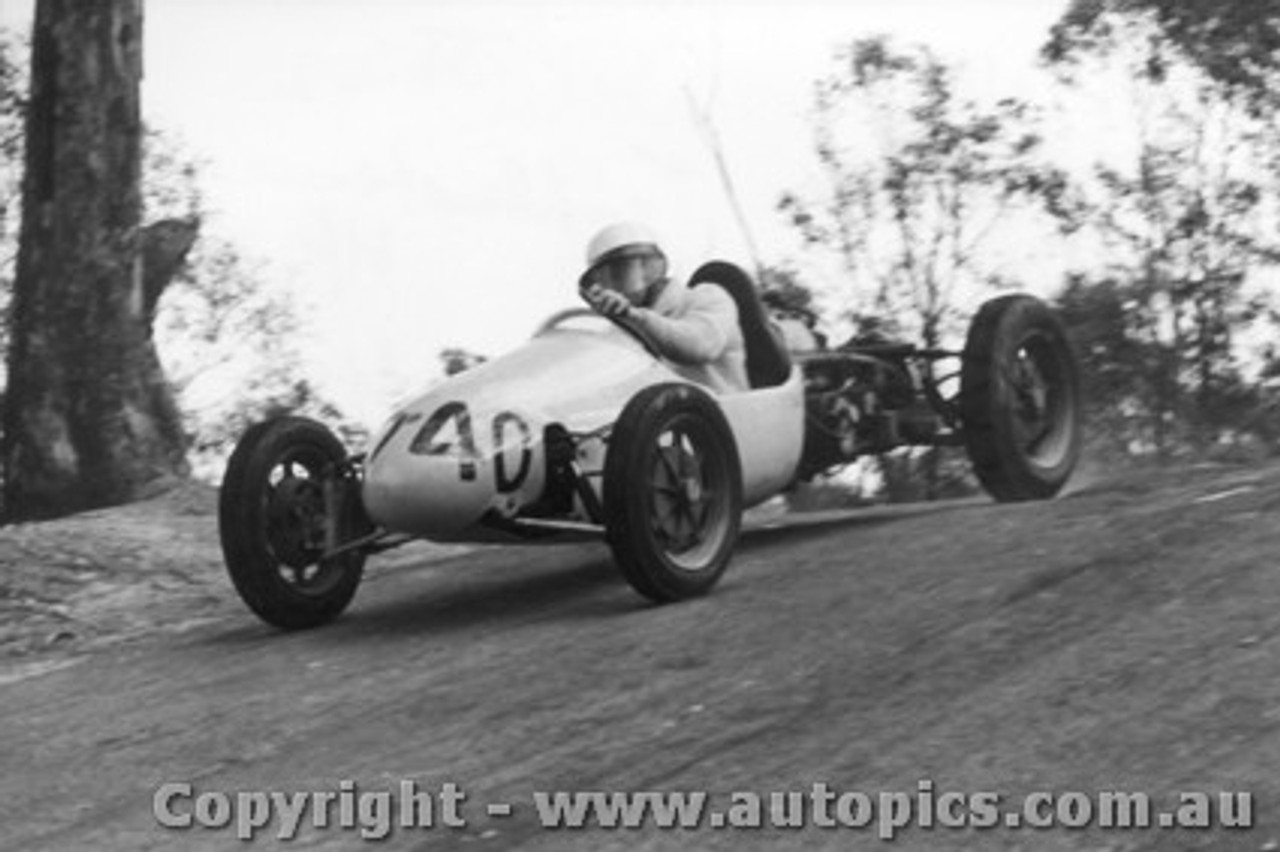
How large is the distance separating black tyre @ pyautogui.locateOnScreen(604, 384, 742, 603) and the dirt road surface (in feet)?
0.54

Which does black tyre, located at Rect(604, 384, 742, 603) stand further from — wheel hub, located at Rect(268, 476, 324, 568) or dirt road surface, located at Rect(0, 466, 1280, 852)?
wheel hub, located at Rect(268, 476, 324, 568)

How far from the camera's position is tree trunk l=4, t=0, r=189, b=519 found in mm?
13062

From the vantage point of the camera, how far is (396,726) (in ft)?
21.8

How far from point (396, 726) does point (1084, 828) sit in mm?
2418

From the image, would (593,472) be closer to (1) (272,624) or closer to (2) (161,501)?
(1) (272,624)

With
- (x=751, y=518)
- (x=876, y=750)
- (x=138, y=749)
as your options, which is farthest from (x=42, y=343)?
(x=876, y=750)

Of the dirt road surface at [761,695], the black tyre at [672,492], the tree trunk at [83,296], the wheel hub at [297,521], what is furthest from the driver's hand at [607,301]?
the tree trunk at [83,296]

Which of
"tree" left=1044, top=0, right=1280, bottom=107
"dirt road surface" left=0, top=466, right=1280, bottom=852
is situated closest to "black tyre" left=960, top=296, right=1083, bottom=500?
"dirt road surface" left=0, top=466, right=1280, bottom=852

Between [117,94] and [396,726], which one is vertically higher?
[117,94]

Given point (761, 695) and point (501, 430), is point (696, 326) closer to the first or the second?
point (501, 430)

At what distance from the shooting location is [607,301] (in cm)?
887

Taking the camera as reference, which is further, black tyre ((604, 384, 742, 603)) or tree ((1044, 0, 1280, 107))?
tree ((1044, 0, 1280, 107))

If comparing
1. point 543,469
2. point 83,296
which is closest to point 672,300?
point 543,469

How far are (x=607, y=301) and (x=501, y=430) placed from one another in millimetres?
1059
